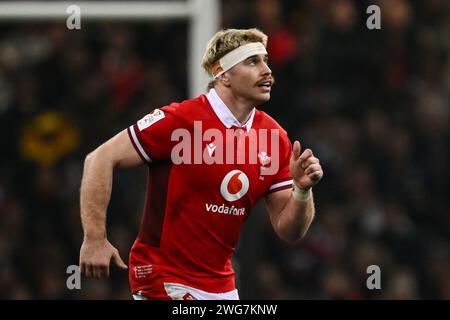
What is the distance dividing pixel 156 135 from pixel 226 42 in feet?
2.27

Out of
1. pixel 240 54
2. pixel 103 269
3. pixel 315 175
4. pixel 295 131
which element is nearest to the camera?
pixel 103 269

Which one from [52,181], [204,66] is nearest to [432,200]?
[52,181]

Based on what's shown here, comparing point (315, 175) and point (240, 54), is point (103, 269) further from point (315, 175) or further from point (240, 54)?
point (240, 54)

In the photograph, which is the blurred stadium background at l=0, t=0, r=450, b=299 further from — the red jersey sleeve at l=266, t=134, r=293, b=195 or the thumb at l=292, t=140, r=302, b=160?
the thumb at l=292, t=140, r=302, b=160

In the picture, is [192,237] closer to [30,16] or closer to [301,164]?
[301,164]

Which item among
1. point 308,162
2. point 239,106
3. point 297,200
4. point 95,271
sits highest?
point 239,106

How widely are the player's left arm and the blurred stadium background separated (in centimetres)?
464

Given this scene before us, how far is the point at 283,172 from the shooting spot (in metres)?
6.75

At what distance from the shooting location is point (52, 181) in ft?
38.9

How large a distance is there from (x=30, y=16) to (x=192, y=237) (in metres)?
3.87

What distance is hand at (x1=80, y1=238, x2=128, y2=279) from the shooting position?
618cm

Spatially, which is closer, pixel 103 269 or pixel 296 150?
pixel 103 269

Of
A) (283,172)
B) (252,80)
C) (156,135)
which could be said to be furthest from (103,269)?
(252,80)

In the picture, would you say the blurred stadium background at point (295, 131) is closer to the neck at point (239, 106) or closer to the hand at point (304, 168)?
the neck at point (239, 106)
